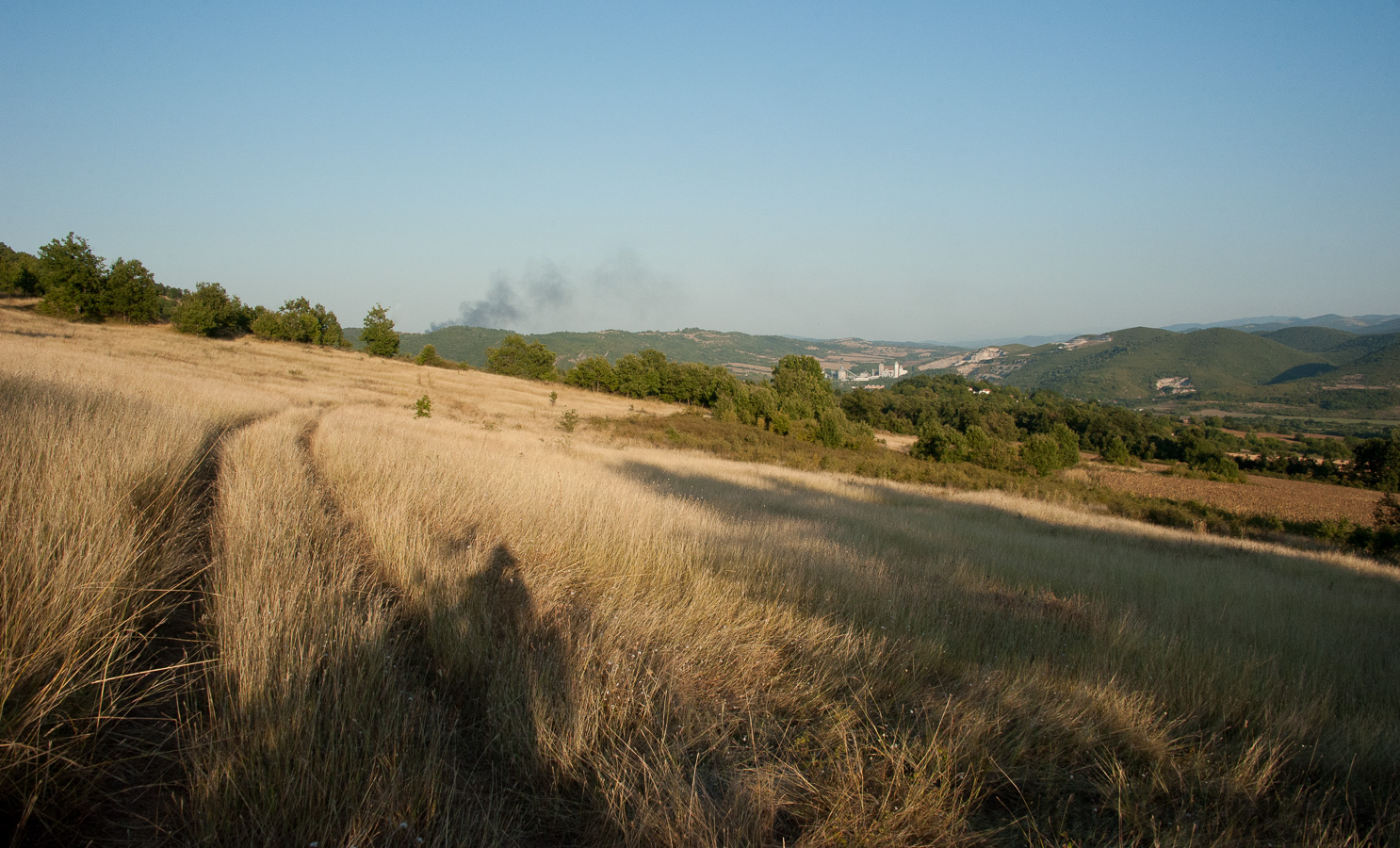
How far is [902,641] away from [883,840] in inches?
80.1

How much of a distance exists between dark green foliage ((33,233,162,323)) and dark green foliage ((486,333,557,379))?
38.3 meters

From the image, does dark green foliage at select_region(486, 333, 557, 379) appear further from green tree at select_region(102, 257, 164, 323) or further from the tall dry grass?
the tall dry grass

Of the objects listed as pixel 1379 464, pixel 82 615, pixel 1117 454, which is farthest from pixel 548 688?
pixel 1117 454

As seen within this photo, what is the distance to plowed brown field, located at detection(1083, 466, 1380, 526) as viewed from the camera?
36312 mm

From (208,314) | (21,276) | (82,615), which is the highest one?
(21,276)

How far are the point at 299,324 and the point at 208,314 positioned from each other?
911 centimetres

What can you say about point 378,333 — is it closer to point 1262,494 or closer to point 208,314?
point 208,314

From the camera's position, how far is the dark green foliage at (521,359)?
82188mm

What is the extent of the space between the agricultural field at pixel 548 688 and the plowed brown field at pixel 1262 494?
38.0 meters

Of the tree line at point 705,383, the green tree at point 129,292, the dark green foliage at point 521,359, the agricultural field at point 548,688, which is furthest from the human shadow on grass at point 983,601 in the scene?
the dark green foliage at point 521,359

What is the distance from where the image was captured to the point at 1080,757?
3244mm

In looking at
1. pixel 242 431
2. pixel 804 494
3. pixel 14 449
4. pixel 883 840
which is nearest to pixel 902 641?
pixel 883 840

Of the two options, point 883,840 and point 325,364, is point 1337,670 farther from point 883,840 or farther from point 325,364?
point 325,364

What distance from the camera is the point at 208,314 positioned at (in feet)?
157
